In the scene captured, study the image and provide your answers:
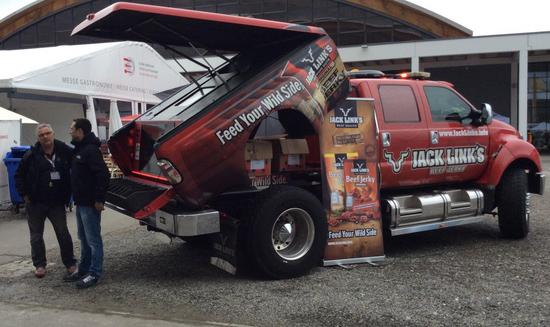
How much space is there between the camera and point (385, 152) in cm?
636

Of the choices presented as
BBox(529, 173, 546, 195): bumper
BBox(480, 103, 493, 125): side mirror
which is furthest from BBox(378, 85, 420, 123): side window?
BBox(529, 173, 546, 195): bumper

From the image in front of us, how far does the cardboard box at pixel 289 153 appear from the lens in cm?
595

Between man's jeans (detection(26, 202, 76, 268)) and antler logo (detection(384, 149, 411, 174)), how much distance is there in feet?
12.4

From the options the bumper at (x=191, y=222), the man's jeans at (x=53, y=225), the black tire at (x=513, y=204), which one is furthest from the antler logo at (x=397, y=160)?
the man's jeans at (x=53, y=225)

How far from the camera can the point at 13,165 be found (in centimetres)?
1001

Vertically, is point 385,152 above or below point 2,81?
below

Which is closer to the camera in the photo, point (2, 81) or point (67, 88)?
point (2, 81)

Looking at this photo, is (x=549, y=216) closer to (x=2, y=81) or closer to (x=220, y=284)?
(x=220, y=284)

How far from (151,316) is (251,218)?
133 cm

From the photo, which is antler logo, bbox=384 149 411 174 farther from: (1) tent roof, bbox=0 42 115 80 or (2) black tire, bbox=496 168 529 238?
(1) tent roof, bbox=0 42 115 80

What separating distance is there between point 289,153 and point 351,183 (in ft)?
2.55

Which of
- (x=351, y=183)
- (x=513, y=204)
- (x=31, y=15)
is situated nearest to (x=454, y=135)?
(x=513, y=204)

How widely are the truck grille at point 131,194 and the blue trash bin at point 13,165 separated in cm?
477

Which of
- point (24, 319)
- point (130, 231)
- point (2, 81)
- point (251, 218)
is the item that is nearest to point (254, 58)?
point (251, 218)
